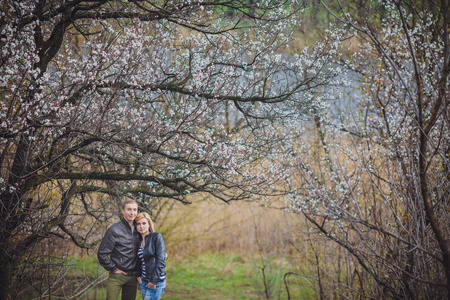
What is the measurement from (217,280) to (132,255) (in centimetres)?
807

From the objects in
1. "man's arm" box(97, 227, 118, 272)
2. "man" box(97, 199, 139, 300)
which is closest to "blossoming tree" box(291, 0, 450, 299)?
"man" box(97, 199, 139, 300)

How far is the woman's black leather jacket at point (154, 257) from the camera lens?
160 inches

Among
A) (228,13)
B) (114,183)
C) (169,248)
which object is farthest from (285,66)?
(169,248)

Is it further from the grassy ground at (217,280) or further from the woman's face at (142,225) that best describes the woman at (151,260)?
the grassy ground at (217,280)

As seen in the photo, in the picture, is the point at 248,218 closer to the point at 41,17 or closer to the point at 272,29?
the point at 272,29

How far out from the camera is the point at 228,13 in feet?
21.1

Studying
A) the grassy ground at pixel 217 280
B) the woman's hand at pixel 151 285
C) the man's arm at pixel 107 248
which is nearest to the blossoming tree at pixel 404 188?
the woman's hand at pixel 151 285

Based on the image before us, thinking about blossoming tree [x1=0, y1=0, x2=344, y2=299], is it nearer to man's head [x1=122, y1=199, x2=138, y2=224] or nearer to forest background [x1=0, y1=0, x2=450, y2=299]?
forest background [x1=0, y1=0, x2=450, y2=299]

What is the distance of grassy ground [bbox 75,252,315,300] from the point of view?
387 inches

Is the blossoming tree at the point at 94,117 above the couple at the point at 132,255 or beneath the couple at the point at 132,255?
above

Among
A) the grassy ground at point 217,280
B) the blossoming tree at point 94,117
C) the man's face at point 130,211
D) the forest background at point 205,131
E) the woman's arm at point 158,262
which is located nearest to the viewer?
the forest background at point 205,131

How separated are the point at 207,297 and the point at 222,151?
6256mm

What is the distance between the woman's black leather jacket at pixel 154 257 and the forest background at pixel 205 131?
0.73m

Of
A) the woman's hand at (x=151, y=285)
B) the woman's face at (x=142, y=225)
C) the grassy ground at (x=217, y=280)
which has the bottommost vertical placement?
the grassy ground at (x=217, y=280)
